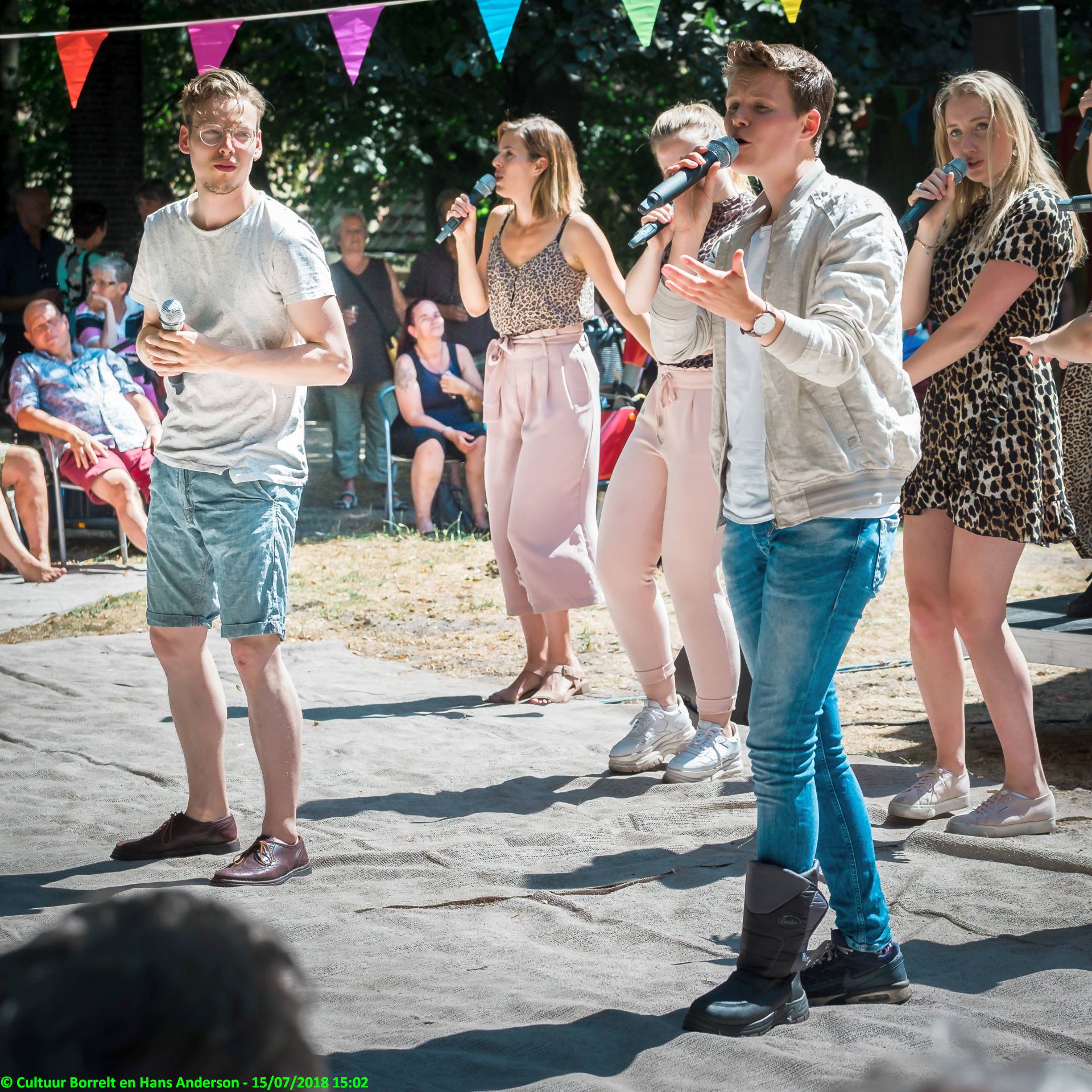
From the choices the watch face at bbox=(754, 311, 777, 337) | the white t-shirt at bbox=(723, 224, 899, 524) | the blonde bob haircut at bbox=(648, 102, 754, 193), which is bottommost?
the white t-shirt at bbox=(723, 224, 899, 524)

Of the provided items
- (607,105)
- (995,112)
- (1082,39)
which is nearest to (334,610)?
(995,112)

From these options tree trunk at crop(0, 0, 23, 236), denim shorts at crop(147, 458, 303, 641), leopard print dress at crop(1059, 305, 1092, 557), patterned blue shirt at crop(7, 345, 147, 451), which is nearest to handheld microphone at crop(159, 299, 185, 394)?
denim shorts at crop(147, 458, 303, 641)

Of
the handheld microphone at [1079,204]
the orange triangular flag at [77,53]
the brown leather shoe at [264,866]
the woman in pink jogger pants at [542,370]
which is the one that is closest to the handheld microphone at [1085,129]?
the handheld microphone at [1079,204]

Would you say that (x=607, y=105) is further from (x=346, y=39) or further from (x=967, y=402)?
(x=967, y=402)

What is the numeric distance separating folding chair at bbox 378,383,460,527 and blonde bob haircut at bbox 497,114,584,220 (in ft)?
15.9

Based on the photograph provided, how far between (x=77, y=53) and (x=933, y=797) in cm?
581

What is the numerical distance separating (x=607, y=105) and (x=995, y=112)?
11.3m

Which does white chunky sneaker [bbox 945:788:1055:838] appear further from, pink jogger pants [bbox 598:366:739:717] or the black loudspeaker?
the black loudspeaker

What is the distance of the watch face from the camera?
2.61m

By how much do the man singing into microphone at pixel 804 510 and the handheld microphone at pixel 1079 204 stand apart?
0.73 meters

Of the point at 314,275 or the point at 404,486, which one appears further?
the point at 404,486

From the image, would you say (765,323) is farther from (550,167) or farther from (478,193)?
(478,193)

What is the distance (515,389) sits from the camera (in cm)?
561

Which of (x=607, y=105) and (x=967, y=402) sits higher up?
(x=607, y=105)
